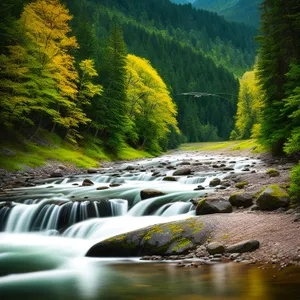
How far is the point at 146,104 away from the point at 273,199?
4490 centimetres

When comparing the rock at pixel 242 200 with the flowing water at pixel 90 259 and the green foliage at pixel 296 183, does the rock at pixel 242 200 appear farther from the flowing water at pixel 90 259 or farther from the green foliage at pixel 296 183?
the green foliage at pixel 296 183

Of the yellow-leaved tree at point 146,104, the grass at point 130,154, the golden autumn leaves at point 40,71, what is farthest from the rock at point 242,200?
the yellow-leaved tree at point 146,104

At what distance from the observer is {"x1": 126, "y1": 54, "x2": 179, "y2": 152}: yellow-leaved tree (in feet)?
178

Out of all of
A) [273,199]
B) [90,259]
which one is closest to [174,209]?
[273,199]

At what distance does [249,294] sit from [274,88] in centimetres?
2445

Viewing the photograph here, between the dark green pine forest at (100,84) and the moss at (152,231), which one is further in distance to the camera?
the dark green pine forest at (100,84)

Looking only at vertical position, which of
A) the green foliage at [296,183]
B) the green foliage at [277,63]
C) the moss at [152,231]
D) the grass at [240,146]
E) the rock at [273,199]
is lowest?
the moss at [152,231]

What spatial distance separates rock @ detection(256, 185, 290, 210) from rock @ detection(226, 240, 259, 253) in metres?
3.26

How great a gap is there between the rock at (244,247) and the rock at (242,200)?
4.02 meters

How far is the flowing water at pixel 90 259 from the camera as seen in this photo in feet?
24.1

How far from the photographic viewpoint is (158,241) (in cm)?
1052

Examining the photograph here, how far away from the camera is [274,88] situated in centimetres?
2855

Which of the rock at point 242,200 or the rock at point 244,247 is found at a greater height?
the rock at point 242,200

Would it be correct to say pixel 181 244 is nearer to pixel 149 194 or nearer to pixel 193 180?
pixel 149 194
